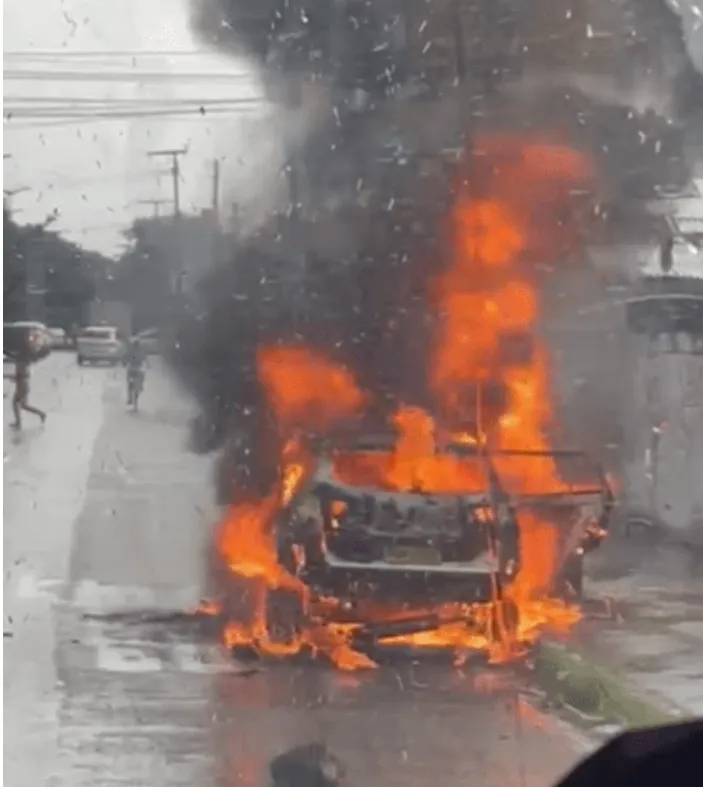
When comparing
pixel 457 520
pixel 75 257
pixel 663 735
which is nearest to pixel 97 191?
pixel 75 257

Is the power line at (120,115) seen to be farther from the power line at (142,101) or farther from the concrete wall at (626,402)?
the concrete wall at (626,402)

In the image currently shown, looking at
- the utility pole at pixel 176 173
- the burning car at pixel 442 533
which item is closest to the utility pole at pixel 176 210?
the utility pole at pixel 176 173

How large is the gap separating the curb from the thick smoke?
0.29 meters

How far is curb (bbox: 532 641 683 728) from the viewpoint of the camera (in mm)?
1151

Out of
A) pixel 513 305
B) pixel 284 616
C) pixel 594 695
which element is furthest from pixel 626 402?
pixel 284 616

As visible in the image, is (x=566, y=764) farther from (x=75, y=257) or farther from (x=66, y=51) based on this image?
(x=66, y=51)

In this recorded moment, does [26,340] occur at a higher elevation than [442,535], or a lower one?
higher

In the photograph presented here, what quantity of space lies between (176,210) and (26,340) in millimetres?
195

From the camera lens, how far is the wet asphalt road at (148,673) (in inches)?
45.5

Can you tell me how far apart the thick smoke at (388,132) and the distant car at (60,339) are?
11 centimetres

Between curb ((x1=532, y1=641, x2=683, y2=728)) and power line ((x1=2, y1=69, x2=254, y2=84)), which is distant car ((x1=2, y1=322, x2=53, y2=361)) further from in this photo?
curb ((x1=532, y1=641, x2=683, y2=728))

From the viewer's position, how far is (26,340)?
3.84 ft

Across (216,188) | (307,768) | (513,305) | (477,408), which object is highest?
(216,188)

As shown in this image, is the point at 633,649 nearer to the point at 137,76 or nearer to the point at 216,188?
the point at 216,188
